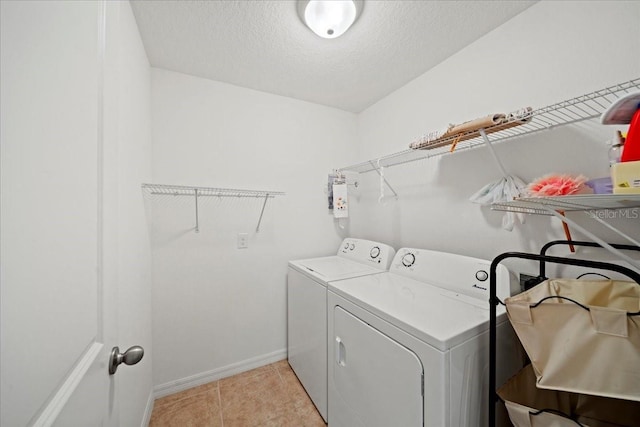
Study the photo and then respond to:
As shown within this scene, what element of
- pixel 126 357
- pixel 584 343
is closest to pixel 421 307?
pixel 584 343

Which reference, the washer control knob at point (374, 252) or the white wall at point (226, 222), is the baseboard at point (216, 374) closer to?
the white wall at point (226, 222)

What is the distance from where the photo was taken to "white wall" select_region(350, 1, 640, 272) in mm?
1080

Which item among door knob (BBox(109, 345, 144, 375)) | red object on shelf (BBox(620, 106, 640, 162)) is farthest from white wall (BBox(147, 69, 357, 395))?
red object on shelf (BBox(620, 106, 640, 162))

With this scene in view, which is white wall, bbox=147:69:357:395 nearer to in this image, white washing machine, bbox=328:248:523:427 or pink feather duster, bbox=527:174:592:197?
white washing machine, bbox=328:248:523:427

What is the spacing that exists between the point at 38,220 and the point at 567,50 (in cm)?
209

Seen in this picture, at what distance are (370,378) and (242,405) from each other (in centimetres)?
116

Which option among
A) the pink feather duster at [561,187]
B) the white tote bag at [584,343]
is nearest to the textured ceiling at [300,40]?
the pink feather duster at [561,187]

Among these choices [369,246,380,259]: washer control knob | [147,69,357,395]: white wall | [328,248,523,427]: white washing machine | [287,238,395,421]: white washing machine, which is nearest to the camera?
[328,248,523,427]: white washing machine

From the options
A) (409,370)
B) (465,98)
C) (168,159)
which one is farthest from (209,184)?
(465,98)

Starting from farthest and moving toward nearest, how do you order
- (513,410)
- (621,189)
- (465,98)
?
(465,98) → (513,410) → (621,189)

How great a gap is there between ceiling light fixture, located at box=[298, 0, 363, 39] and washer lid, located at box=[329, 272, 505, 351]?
1.54 metres

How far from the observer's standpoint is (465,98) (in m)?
1.61

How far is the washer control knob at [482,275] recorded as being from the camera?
1.24 metres

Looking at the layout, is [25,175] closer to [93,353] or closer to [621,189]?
[93,353]
